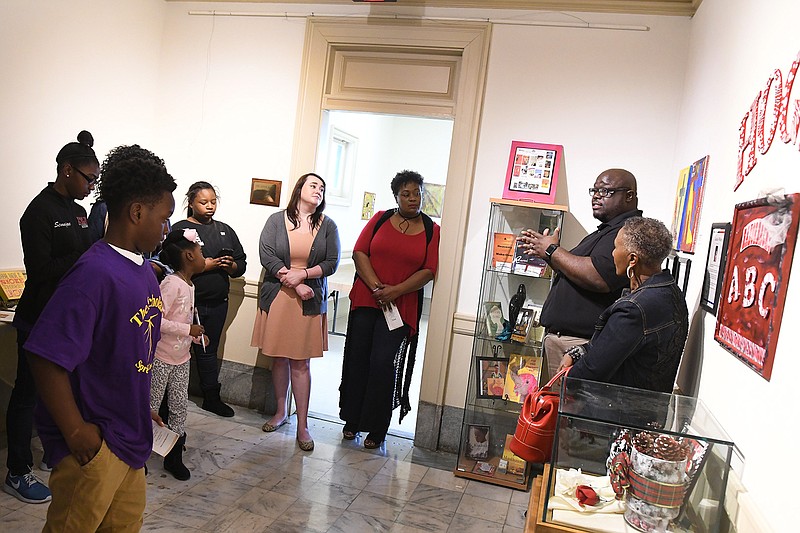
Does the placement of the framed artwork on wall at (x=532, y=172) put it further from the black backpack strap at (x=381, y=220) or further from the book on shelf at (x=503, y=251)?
the black backpack strap at (x=381, y=220)

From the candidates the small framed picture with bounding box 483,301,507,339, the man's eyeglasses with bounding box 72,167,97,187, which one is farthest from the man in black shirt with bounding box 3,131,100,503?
the small framed picture with bounding box 483,301,507,339

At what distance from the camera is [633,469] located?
1748mm

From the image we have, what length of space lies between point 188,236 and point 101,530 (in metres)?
1.66

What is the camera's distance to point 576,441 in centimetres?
188

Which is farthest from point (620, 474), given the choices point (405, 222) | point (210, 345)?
point (210, 345)

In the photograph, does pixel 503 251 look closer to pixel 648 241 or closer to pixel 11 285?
pixel 648 241

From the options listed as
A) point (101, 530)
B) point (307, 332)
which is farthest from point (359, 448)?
point (101, 530)

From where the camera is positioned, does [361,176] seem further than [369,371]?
Yes

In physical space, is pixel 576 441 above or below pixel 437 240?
below

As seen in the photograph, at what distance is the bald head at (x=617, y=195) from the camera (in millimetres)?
3166

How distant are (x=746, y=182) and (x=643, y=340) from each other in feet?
2.07

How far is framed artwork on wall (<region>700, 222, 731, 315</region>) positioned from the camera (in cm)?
224

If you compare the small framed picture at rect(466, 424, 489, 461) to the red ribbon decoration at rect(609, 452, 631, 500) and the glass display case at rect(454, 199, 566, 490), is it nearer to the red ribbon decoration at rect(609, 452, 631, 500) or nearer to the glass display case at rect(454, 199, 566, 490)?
the glass display case at rect(454, 199, 566, 490)

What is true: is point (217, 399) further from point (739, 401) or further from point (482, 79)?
point (739, 401)
